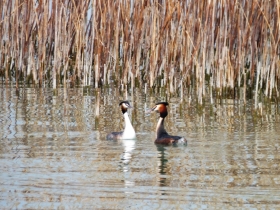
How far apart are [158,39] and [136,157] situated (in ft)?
14.4

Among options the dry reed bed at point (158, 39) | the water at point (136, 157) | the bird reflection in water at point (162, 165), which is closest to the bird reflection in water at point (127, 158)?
the water at point (136, 157)

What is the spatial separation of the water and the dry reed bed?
0.49 meters

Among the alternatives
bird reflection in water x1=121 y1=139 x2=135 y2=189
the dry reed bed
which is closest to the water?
bird reflection in water x1=121 y1=139 x2=135 y2=189

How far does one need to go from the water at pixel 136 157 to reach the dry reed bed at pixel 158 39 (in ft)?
1.61

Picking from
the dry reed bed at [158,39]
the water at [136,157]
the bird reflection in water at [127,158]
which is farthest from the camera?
the dry reed bed at [158,39]

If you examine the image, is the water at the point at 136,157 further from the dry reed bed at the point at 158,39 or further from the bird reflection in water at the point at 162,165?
the dry reed bed at the point at 158,39

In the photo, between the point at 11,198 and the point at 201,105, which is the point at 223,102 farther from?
the point at 11,198

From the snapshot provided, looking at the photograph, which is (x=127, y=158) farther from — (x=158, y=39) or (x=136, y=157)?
(x=158, y=39)

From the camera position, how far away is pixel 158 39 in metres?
12.2

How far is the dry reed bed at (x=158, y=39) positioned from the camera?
1138cm

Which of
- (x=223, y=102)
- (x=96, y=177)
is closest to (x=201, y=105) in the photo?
(x=223, y=102)

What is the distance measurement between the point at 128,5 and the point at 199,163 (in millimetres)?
5398

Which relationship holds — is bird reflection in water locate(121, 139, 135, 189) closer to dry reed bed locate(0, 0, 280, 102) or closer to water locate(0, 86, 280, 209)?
water locate(0, 86, 280, 209)

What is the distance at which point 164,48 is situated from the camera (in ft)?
41.2
